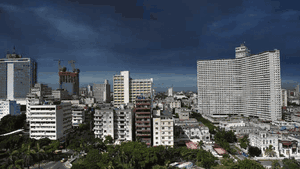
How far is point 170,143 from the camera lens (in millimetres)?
30156

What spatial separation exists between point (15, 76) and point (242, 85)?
280 ft

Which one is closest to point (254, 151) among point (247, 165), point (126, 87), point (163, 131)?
point (247, 165)

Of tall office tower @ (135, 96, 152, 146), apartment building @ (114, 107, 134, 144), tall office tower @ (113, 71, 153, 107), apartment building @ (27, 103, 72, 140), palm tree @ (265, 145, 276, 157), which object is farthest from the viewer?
tall office tower @ (113, 71, 153, 107)

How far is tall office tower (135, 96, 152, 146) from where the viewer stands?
3102cm

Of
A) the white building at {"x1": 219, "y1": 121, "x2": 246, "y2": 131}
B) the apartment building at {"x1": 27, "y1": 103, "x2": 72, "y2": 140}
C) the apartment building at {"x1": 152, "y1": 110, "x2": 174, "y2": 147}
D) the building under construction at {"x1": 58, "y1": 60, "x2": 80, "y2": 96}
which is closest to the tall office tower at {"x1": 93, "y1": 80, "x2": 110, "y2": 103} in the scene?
the building under construction at {"x1": 58, "y1": 60, "x2": 80, "y2": 96}

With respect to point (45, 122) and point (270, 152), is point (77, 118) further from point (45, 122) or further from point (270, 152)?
point (270, 152)

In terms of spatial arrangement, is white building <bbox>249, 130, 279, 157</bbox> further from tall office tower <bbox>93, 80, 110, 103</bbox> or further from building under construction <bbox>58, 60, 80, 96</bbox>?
building under construction <bbox>58, 60, 80, 96</bbox>

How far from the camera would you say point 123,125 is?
1277 inches

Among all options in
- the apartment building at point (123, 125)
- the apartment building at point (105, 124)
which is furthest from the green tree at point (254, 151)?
the apartment building at point (105, 124)

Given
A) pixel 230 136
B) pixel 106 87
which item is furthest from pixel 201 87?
pixel 106 87

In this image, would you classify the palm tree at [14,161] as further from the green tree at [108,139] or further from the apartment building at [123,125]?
the apartment building at [123,125]

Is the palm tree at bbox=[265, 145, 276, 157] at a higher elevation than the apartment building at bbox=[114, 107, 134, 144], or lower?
lower

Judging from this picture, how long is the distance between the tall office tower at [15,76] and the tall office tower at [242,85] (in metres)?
67.4

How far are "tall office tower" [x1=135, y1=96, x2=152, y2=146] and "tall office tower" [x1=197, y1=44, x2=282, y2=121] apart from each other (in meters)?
40.0
